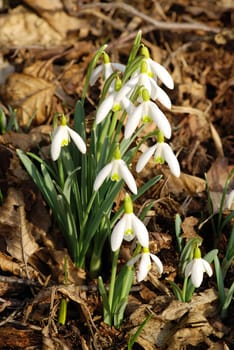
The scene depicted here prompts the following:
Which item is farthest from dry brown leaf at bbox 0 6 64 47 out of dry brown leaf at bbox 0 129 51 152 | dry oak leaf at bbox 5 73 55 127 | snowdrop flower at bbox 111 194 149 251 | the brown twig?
snowdrop flower at bbox 111 194 149 251

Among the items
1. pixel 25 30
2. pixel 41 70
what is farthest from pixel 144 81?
pixel 25 30

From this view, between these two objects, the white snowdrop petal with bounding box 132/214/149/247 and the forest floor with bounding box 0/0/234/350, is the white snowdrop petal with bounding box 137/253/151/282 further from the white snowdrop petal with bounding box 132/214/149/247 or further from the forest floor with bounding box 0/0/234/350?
the forest floor with bounding box 0/0/234/350

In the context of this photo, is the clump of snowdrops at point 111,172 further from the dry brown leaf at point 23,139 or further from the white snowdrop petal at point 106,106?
the dry brown leaf at point 23,139

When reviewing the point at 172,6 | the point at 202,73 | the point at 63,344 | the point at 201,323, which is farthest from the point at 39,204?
the point at 172,6

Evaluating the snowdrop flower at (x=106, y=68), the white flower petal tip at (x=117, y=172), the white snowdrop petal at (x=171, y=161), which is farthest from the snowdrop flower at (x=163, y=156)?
the snowdrop flower at (x=106, y=68)

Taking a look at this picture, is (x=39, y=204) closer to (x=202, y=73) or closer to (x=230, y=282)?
(x=230, y=282)
